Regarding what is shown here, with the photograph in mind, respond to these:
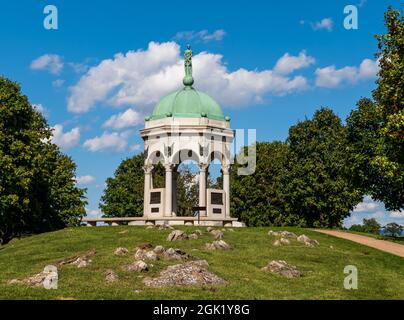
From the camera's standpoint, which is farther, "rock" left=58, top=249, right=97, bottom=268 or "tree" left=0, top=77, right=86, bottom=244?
"tree" left=0, top=77, right=86, bottom=244

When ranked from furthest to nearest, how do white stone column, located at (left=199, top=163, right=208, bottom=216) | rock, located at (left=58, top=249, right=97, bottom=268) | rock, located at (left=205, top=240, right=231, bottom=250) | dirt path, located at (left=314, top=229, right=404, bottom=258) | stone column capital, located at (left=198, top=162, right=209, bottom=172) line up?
1. stone column capital, located at (left=198, top=162, right=209, bottom=172)
2. white stone column, located at (left=199, top=163, right=208, bottom=216)
3. dirt path, located at (left=314, top=229, right=404, bottom=258)
4. rock, located at (left=205, top=240, right=231, bottom=250)
5. rock, located at (left=58, top=249, right=97, bottom=268)

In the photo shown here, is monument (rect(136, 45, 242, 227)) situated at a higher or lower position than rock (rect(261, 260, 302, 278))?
higher

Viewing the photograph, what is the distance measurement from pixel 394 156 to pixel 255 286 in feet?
80.2

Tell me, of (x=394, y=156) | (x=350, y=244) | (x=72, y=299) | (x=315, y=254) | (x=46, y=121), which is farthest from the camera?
(x=46, y=121)

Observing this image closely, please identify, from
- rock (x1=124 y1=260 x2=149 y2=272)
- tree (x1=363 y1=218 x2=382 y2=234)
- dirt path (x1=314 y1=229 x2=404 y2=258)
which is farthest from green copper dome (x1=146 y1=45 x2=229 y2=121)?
tree (x1=363 y1=218 x2=382 y2=234)

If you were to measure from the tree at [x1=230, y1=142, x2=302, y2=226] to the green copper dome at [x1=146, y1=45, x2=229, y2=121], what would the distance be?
853 inches

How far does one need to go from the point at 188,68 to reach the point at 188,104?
4.85 meters

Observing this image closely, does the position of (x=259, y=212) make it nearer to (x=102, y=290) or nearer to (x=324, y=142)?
(x=324, y=142)

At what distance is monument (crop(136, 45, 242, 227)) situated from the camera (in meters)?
55.0

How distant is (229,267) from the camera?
94.7 ft

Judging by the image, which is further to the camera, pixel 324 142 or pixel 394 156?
pixel 324 142

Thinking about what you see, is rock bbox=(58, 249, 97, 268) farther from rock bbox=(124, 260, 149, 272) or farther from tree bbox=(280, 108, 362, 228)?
tree bbox=(280, 108, 362, 228)

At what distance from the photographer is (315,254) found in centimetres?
3481
